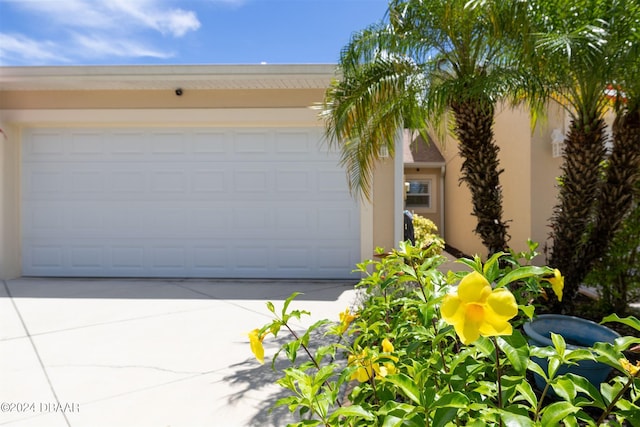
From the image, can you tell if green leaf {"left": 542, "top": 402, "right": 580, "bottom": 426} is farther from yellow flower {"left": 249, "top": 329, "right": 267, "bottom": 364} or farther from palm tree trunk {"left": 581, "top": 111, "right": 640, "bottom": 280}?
palm tree trunk {"left": 581, "top": 111, "right": 640, "bottom": 280}

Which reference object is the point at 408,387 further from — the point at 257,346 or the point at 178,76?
the point at 178,76

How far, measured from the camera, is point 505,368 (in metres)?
1.89

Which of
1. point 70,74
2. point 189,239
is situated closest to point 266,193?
point 189,239

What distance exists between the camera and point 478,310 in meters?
1.03

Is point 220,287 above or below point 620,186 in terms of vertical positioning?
below

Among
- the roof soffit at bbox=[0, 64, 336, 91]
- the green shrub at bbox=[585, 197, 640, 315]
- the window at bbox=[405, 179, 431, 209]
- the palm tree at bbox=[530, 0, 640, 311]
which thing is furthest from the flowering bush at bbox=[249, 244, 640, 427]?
the window at bbox=[405, 179, 431, 209]

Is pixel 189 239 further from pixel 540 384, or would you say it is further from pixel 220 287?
pixel 540 384

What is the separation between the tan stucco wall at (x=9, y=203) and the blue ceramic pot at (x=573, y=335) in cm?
884

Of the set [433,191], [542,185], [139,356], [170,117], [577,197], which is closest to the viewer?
[139,356]

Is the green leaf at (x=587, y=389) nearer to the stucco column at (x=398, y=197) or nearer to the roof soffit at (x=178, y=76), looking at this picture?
the stucco column at (x=398, y=197)

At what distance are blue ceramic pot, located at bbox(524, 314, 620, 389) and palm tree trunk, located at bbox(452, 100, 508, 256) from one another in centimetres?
158

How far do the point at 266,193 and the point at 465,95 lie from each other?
14.4 ft

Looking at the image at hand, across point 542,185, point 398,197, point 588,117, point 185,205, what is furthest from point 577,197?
point 185,205

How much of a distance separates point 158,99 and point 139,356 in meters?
5.39
